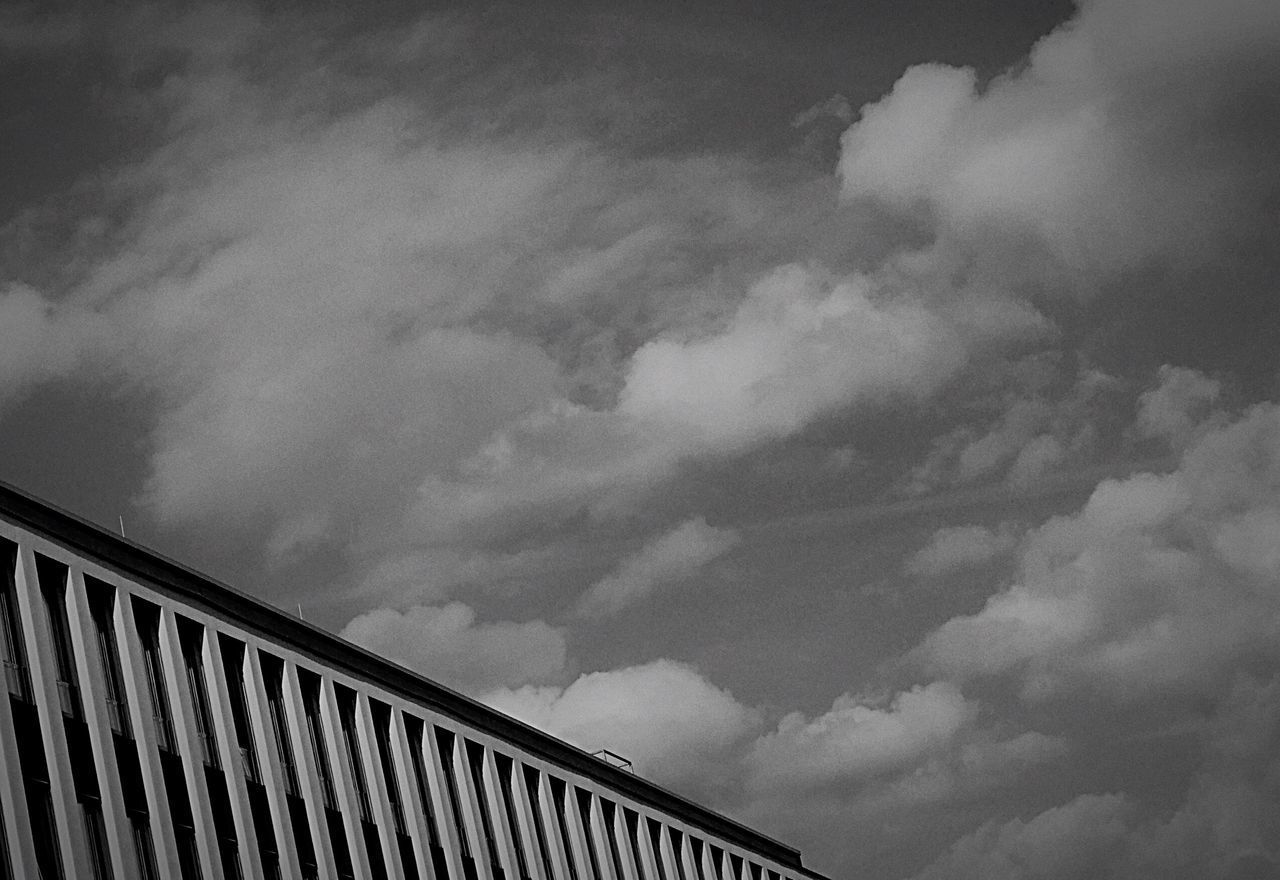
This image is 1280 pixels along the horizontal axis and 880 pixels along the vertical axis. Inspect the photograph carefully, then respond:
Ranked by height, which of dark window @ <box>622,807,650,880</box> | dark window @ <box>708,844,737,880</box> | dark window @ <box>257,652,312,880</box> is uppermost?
dark window @ <box>257,652,312,880</box>

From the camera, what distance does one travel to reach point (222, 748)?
147 ft

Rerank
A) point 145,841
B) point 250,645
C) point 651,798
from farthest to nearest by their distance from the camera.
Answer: point 651,798
point 250,645
point 145,841

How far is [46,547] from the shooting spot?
135 ft

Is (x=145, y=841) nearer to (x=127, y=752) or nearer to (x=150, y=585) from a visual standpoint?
(x=127, y=752)

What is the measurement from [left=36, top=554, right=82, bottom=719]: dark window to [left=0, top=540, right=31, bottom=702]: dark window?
742 millimetres

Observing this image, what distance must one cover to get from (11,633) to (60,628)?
5.93 ft

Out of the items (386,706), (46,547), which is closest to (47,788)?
(46,547)

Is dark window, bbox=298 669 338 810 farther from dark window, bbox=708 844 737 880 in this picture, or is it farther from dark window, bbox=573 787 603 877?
dark window, bbox=708 844 737 880

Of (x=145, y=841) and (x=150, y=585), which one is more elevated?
(x=150, y=585)

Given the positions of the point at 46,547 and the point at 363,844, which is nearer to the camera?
the point at 46,547

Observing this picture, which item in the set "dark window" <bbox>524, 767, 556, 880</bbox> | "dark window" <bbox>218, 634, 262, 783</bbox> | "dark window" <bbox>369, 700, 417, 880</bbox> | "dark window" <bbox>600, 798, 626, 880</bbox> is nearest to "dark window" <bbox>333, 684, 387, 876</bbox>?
"dark window" <bbox>369, 700, 417, 880</bbox>

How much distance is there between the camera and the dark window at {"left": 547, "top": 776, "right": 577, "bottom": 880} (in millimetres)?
62878

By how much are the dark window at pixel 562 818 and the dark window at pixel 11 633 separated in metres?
27.3

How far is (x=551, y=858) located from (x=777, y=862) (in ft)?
78.4
